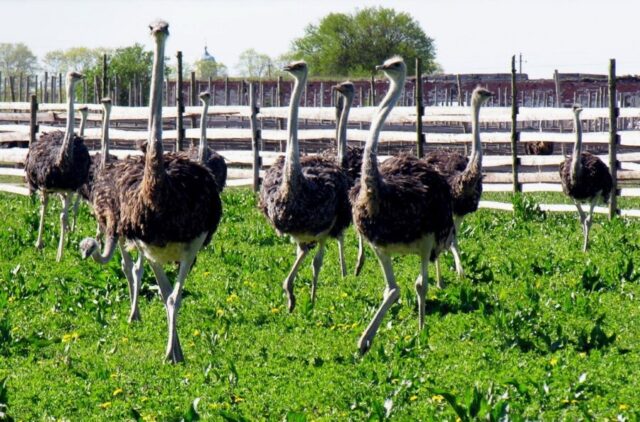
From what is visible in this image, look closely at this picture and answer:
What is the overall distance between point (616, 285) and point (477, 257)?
1247 mm

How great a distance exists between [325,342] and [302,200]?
56.4 inches

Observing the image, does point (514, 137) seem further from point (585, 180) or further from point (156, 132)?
point (156, 132)

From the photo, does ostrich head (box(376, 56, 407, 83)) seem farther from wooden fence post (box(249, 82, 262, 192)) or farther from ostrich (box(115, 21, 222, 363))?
wooden fence post (box(249, 82, 262, 192))

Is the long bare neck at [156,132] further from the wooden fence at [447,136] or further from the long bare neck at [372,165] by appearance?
the wooden fence at [447,136]

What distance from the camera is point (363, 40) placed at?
204 ft

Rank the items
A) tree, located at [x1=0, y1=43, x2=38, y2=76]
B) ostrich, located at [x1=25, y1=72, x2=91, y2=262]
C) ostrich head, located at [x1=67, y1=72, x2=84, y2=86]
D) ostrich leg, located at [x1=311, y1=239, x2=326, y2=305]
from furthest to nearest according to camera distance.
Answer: tree, located at [x1=0, y1=43, x2=38, y2=76]
ostrich head, located at [x1=67, y1=72, x2=84, y2=86]
ostrich, located at [x1=25, y1=72, x2=91, y2=262]
ostrich leg, located at [x1=311, y1=239, x2=326, y2=305]

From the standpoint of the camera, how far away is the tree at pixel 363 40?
61.5 m

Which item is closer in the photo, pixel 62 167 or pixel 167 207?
pixel 167 207

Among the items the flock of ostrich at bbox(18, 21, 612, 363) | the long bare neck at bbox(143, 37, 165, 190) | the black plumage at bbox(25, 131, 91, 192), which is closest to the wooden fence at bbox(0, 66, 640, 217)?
the black plumage at bbox(25, 131, 91, 192)

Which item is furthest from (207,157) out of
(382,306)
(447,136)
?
(382,306)

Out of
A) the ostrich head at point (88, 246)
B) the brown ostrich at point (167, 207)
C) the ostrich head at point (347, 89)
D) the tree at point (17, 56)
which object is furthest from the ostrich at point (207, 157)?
the tree at point (17, 56)

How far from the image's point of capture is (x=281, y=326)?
830cm

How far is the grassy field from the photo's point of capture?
6.07 metres

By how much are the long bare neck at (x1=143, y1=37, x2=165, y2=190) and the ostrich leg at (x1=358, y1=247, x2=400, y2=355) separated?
148 centimetres
